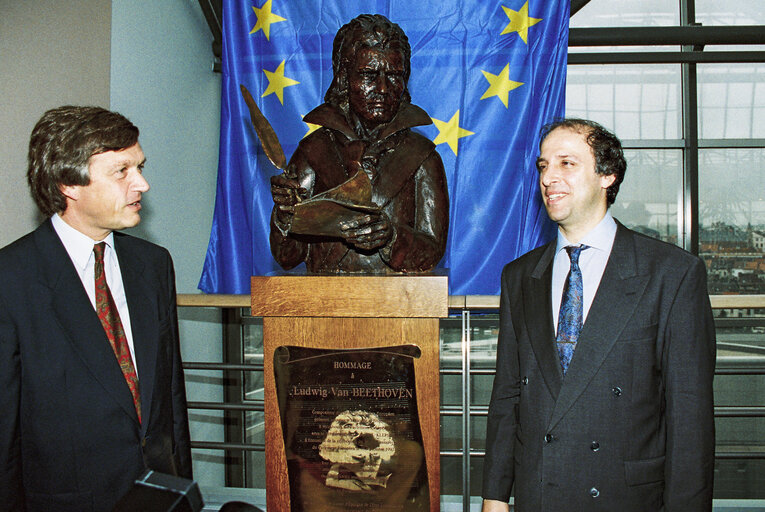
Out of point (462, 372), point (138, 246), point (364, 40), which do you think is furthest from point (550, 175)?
point (138, 246)

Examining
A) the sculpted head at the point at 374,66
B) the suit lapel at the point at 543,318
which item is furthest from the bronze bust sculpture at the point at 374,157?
the suit lapel at the point at 543,318

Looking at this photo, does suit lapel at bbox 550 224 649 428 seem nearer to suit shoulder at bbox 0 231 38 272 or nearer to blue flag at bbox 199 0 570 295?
suit shoulder at bbox 0 231 38 272

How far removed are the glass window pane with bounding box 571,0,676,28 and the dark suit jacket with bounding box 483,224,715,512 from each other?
13.7 feet

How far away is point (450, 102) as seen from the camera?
4.07 meters

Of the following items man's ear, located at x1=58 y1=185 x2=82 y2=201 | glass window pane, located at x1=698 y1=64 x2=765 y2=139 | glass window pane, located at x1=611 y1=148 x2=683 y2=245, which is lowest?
man's ear, located at x1=58 y1=185 x2=82 y2=201

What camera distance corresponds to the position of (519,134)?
3.98 meters

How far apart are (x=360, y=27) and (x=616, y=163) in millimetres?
988

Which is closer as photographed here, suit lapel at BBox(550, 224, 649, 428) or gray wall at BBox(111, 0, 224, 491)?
suit lapel at BBox(550, 224, 649, 428)

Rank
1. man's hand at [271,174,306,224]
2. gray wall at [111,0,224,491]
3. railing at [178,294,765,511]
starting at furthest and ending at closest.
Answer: gray wall at [111,0,224,491], railing at [178,294,765,511], man's hand at [271,174,306,224]

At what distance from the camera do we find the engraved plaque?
1.95 m

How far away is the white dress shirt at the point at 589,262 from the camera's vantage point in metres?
1.77

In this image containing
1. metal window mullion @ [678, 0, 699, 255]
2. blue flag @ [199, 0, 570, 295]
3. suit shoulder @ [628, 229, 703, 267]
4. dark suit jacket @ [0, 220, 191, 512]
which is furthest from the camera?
metal window mullion @ [678, 0, 699, 255]

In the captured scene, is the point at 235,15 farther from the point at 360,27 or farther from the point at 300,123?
the point at 360,27

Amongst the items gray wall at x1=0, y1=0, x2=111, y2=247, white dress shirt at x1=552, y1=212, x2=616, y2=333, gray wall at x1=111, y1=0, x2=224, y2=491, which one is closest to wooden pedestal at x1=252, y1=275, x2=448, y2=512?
white dress shirt at x1=552, y1=212, x2=616, y2=333
